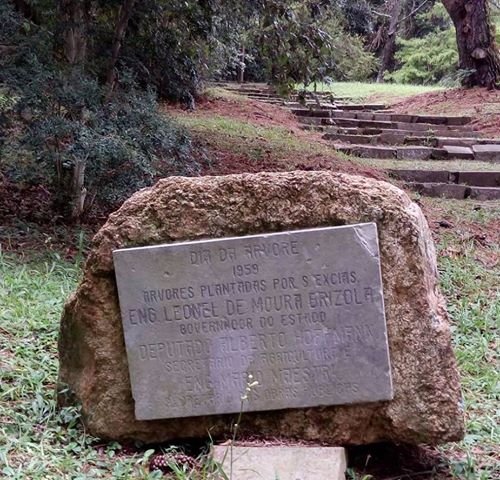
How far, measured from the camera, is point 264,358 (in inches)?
127

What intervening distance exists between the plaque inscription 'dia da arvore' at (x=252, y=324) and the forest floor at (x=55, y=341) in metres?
0.34

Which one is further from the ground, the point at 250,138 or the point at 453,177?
the point at 250,138

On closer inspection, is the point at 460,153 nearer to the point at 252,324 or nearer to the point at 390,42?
the point at 252,324

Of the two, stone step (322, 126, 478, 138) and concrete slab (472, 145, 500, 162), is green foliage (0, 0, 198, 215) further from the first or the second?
stone step (322, 126, 478, 138)

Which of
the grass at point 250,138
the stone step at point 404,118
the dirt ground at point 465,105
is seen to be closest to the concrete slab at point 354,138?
the grass at point 250,138

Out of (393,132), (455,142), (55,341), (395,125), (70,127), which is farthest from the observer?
(395,125)

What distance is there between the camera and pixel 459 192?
9.27 m

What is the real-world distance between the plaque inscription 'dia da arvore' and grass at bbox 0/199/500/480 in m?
0.34

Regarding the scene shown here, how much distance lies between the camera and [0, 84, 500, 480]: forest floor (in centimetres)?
312

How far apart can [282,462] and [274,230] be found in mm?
939

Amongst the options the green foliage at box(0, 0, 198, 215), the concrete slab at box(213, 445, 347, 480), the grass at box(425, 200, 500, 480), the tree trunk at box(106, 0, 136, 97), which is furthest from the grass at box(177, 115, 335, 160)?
the concrete slab at box(213, 445, 347, 480)

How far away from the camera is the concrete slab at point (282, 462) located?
2.92 metres

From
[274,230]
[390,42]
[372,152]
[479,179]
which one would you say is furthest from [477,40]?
[274,230]

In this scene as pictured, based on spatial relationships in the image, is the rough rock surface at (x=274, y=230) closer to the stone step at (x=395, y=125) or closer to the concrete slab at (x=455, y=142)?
the concrete slab at (x=455, y=142)
